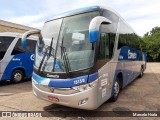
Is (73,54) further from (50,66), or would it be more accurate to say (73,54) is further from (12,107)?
(12,107)

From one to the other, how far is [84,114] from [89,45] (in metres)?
1.89

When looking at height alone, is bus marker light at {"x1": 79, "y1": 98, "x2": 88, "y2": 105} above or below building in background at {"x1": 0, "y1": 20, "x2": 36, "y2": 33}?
below

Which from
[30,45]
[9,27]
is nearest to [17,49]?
[30,45]

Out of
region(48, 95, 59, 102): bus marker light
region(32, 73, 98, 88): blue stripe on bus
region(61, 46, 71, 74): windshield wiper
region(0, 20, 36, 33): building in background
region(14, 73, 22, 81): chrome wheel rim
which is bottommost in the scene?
region(14, 73, 22, 81): chrome wheel rim

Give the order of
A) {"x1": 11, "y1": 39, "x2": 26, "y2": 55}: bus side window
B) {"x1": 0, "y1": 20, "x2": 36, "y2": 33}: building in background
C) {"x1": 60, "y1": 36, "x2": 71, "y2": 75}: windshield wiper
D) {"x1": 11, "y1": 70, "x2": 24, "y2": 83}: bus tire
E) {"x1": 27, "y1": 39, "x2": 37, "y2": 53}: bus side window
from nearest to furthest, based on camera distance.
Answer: {"x1": 60, "y1": 36, "x2": 71, "y2": 75}: windshield wiper
{"x1": 11, "y1": 39, "x2": 26, "y2": 55}: bus side window
{"x1": 11, "y1": 70, "x2": 24, "y2": 83}: bus tire
{"x1": 27, "y1": 39, "x2": 37, "y2": 53}: bus side window
{"x1": 0, "y1": 20, "x2": 36, "y2": 33}: building in background

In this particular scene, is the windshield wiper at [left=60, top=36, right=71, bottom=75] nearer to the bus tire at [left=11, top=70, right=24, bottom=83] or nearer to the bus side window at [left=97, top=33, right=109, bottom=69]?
the bus side window at [left=97, top=33, right=109, bottom=69]

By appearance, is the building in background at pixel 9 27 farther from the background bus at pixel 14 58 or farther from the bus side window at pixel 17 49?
the bus side window at pixel 17 49

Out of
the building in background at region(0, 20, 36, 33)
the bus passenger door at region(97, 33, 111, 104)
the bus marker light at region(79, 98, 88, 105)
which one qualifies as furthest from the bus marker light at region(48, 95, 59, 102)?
the building in background at region(0, 20, 36, 33)

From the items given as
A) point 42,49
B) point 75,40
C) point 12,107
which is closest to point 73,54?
point 75,40

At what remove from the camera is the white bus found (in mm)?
4625

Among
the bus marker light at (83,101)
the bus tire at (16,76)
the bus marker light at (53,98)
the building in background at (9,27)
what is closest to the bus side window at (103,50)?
the bus marker light at (83,101)

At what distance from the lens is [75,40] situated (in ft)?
16.6

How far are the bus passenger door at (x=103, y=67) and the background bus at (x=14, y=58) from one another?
18.7 feet

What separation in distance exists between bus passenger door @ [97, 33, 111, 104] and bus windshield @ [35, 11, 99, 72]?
0.32m
